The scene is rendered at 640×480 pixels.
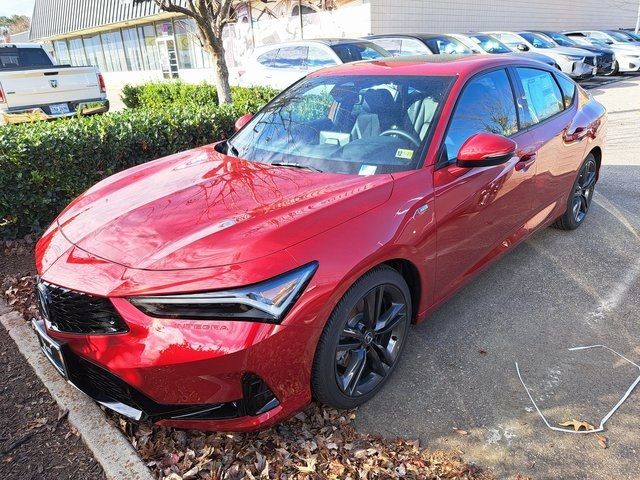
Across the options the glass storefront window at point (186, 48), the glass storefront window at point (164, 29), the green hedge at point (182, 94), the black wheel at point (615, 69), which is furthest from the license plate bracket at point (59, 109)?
the black wheel at point (615, 69)

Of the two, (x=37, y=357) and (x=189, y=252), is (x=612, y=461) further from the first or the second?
(x=37, y=357)

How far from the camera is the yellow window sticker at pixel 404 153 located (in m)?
2.76

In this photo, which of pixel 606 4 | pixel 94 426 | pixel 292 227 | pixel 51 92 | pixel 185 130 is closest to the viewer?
pixel 292 227

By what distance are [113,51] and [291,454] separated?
30.2m

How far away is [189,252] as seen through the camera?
2.09 meters

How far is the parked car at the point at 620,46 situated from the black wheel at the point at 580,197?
14.9 m

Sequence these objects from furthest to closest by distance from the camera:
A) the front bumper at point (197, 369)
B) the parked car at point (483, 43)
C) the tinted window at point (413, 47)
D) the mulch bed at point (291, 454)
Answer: the parked car at point (483, 43), the tinted window at point (413, 47), the mulch bed at point (291, 454), the front bumper at point (197, 369)

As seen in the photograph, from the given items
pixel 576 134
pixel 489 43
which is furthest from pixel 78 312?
pixel 489 43

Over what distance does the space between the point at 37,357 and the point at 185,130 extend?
3178 mm

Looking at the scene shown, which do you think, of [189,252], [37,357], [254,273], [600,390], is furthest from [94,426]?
[600,390]

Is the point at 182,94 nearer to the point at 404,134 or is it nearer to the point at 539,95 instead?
the point at 539,95

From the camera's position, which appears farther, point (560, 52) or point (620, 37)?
point (620, 37)

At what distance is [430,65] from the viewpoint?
323 cm

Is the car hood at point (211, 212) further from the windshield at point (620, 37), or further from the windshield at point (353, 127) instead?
the windshield at point (620, 37)
